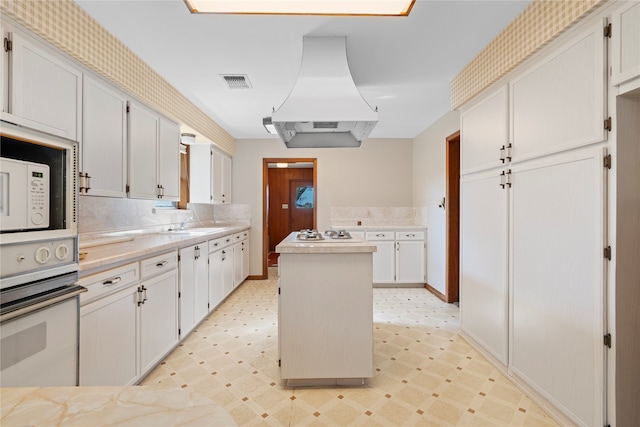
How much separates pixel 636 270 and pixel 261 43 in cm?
253

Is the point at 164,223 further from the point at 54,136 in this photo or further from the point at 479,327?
the point at 479,327

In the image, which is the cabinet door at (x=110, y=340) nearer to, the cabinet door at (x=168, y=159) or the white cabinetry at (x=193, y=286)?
the white cabinetry at (x=193, y=286)

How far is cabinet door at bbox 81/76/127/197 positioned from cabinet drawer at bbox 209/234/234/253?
1135 mm

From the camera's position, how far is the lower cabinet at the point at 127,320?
1.56 metres

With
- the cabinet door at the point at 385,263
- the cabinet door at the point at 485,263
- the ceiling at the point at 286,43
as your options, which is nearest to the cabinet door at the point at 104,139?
the ceiling at the point at 286,43

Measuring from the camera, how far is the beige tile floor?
5.64 ft

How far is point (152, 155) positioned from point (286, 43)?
1.53 metres

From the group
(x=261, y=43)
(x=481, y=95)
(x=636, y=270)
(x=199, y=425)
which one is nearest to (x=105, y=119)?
(x=261, y=43)

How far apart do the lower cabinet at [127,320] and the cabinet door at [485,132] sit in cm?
259

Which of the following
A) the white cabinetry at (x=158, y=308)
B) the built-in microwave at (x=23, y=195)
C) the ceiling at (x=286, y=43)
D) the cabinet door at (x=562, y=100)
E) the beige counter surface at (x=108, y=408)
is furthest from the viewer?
the white cabinetry at (x=158, y=308)

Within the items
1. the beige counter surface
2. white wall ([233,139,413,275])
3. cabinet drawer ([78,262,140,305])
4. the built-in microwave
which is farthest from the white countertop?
white wall ([233,139,413,275])

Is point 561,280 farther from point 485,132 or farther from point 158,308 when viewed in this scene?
point 158,308

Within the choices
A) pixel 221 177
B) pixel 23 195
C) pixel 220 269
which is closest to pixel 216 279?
pixel 220 269

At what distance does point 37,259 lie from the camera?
3.42 feet
